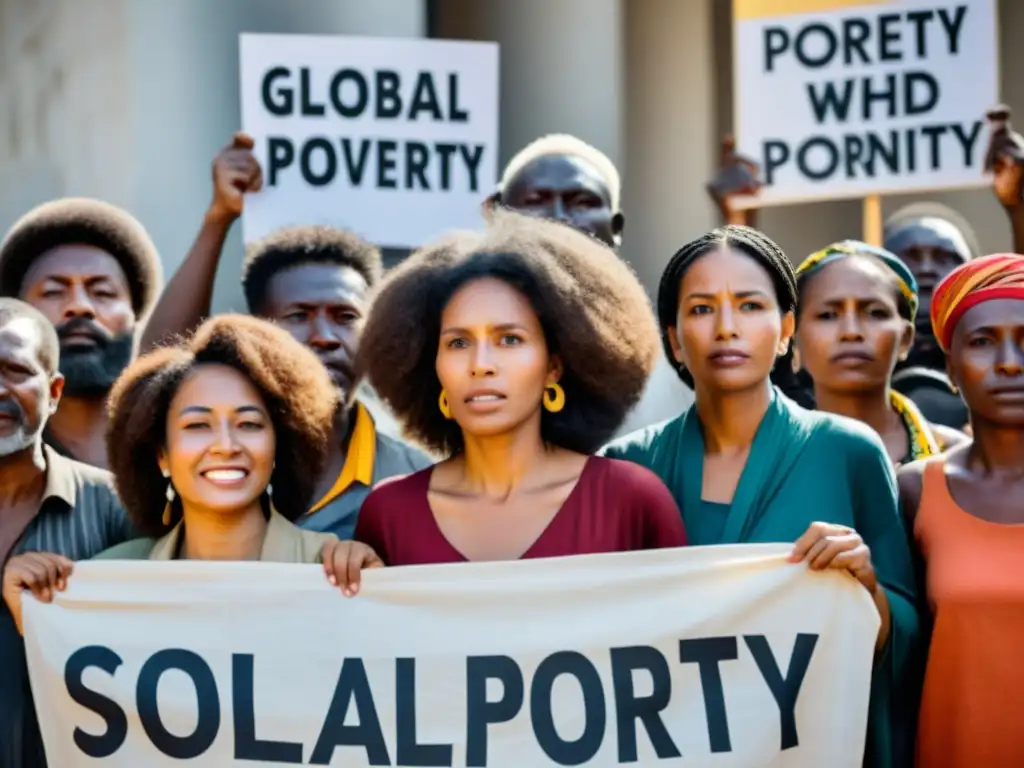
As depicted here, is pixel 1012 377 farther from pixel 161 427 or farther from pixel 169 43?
pixel 169 43

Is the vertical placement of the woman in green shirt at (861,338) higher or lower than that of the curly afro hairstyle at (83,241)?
lower

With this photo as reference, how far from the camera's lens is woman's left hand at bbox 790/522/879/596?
4.14m

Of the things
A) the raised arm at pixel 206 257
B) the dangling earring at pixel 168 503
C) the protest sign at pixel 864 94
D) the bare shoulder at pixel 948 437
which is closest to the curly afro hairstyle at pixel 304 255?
the raised arm at pixel 206 257

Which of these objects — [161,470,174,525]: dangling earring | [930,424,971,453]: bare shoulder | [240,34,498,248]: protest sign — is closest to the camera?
[161,470,174,525]: dangling earring

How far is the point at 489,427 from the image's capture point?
431 cm

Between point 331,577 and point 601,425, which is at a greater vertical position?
point 601,425

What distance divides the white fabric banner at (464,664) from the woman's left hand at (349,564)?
0.11 feet

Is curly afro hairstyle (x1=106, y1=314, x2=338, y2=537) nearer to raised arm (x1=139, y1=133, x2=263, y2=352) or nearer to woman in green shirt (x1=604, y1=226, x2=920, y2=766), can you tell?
woman in green shirt (x1=604, y1=226, x2=920, y2=766)

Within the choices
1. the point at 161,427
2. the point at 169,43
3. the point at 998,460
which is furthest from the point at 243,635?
the point at 169,43

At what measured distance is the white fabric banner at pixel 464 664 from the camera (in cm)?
424

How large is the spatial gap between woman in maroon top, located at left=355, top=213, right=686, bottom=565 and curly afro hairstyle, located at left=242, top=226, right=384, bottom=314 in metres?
1.34

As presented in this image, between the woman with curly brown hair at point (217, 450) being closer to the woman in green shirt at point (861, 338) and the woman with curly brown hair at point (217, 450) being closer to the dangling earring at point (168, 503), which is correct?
the dangling earring at point (168, 503)

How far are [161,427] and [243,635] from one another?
1.87 ft

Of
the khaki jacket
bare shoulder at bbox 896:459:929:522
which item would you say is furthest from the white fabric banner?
bare shoulder at bbox 896:459:929:522
